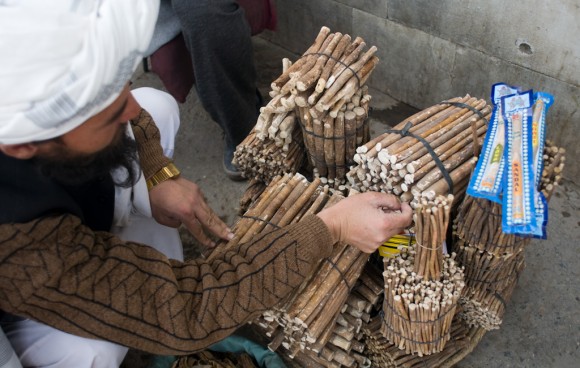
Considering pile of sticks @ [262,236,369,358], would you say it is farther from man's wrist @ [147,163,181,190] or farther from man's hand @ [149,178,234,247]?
man's wrist @ [147,163,181,190]

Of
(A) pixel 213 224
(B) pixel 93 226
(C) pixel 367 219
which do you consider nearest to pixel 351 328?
(C) pixel 367 219

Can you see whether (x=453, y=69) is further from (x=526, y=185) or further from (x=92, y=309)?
(x=92, y=309)

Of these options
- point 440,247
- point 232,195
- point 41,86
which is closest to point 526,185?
point 440,247

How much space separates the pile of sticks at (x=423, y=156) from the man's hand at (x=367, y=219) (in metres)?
0.08

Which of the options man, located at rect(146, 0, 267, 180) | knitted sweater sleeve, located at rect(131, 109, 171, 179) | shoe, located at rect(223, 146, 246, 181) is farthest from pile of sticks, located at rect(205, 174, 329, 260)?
shoe, located at rect(223, 146, 246, 181)

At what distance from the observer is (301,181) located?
2.53 meters

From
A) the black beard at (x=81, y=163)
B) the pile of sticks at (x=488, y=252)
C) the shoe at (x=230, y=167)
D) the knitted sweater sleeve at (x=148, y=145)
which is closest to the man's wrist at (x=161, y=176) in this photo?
the knitted sweater sleeve at (x=148, y=145)

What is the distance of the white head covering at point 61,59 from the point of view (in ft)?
4.55

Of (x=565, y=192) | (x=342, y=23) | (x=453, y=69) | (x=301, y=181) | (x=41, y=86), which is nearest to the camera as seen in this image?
(x=41, y=86)

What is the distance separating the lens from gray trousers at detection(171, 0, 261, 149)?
3.24 metres

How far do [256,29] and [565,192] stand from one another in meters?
2.45

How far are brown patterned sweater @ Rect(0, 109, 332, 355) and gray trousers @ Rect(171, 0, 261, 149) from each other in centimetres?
166

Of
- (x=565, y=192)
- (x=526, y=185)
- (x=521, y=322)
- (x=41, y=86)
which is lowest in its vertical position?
(x=521, y=322)

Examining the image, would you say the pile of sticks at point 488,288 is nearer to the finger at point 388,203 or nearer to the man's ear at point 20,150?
the finger at point 388,203
